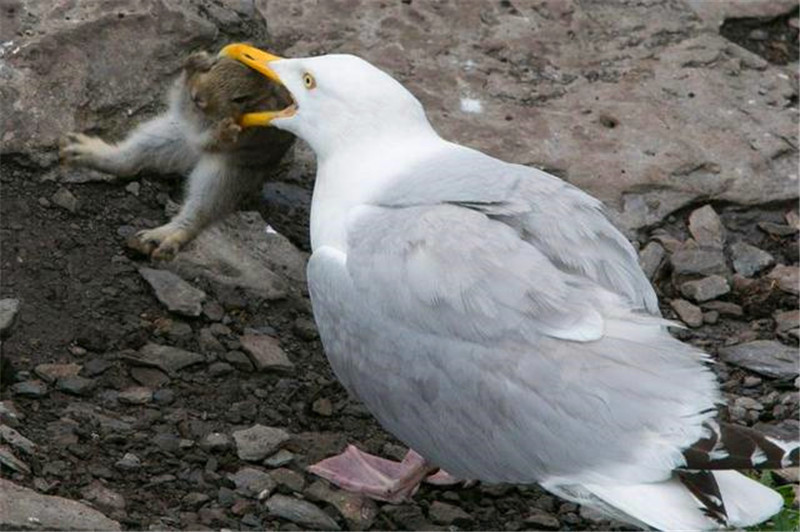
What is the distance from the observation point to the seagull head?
5848 millimetres

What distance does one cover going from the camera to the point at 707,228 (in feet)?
23.4

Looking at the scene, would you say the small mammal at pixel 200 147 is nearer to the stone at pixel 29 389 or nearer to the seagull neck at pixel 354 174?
the seagull neck at pixel 354 174

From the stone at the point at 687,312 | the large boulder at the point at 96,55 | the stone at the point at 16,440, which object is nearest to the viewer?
the stone at the point at 16,440

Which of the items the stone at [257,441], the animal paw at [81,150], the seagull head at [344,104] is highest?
the seagull head at [344,104]

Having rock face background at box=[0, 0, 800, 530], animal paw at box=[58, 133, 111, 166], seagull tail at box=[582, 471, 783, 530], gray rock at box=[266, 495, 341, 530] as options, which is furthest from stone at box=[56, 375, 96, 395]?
seagull tail at box=[582, 471, 783, 530]

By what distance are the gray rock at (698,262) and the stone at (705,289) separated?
49mm

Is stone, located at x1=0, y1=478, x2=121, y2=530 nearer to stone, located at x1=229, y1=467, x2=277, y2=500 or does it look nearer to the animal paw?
stone, located at x1=229, y1=467, x2=277, y2=500

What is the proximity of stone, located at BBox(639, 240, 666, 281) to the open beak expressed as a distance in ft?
5.06

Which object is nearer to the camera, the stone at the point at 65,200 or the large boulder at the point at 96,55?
the stone at the point at 65,200

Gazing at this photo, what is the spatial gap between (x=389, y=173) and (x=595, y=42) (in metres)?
2.53

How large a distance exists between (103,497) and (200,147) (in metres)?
1.72

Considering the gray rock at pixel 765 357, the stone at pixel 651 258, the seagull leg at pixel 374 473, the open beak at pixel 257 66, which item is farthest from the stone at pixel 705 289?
the open beak at pixel 257 66

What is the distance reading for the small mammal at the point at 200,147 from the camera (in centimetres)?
639

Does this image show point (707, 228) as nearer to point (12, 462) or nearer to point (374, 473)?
point (374, 473)
